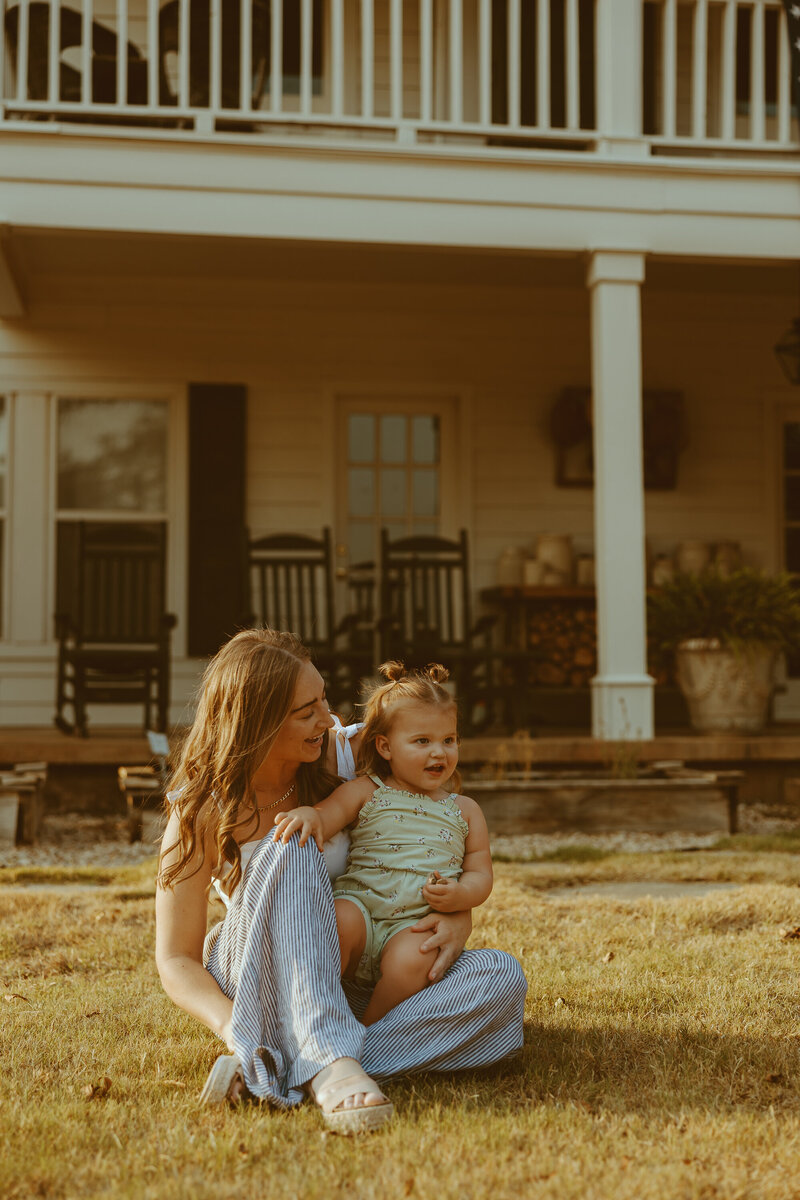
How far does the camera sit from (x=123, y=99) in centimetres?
531

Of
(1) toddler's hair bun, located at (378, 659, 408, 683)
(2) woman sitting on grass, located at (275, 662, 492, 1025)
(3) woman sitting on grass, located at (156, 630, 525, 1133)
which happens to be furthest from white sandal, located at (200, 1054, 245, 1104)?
(1) toddler's hair bun, located at (378, 659, 408, 683)

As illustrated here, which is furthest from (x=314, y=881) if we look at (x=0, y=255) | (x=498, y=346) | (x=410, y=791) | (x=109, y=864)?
(x=498, y=346)

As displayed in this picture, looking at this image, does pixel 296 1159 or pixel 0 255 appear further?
pixel 0 255

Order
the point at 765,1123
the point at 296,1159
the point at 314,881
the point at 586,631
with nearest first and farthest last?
the point at 296,1159, the point at 765,1123, the point at 314,881, the point at 586,631

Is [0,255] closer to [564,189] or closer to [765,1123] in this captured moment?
[564,189]

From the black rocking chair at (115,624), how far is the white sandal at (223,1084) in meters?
3.91

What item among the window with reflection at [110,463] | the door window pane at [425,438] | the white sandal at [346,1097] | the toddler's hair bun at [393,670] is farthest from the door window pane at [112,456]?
the white sandal at [346,1097]

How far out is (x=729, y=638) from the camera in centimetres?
576

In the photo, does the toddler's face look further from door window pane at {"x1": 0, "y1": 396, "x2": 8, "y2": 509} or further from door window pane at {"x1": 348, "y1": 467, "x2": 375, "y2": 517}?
door window pane at {"x1": 0, "y1": 396, "x2": 8, "y2": 509}

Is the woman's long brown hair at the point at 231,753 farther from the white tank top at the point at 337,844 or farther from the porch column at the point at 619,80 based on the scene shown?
the porch column at the point at 619,80

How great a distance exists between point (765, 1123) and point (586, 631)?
5168mm

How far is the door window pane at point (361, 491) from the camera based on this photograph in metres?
7.29

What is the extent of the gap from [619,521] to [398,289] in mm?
2467

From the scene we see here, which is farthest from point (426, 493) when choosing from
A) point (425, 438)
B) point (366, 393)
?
point (366, 393)
